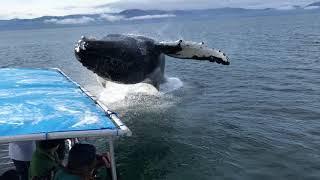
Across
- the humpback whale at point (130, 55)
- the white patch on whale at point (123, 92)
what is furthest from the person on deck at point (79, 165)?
the white patch on whale at point (123, 92)

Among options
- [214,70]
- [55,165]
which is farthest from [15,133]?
[214,70]

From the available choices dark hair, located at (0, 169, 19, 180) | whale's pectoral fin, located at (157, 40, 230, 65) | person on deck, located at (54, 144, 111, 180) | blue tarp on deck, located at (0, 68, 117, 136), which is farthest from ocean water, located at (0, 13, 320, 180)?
person on deck, located at (54, 144, 111, 180)

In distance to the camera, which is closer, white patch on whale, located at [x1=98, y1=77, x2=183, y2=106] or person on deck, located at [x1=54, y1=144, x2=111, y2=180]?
person on deck, located at [x1=54, y1=144, x2=111, y2=180]

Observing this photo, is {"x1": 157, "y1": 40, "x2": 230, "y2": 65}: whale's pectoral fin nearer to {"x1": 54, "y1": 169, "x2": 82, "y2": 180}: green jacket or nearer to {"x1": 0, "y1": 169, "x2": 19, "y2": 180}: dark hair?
{"x1": 0, "y1": 169, "x2": 19, "y2": 180}: dark hair

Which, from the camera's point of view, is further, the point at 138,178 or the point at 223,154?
the point at 223,154

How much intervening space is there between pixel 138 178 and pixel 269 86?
546 inches

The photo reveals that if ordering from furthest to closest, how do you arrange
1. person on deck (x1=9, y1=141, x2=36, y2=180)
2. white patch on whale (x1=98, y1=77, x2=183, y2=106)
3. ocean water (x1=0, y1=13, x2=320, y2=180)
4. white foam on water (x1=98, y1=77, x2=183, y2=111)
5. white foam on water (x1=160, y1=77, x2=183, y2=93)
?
white foam on water (x1=160, y1=77, x2=183, y2=93)
white patch on whale (x1=98, y1=77, x2=183, y2=106)
white foam on water (x1=98, y1=77, x2=183, y2=111)
ocean water (x1=0, y1=13, x2=320, y2=180)
person on deck (x1=9, y1=141, x2=36, y2=180)

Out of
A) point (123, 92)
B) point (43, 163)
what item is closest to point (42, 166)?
point (43, 163)

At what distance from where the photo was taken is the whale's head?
1408cm

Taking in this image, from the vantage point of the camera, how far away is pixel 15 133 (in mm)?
7211

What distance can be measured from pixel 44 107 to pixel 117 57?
20.0ft

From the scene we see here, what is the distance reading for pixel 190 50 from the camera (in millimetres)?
17000

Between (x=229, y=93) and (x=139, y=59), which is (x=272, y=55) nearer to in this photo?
(x=229, y=93)

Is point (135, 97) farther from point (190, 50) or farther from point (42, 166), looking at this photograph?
point (42, 166)
